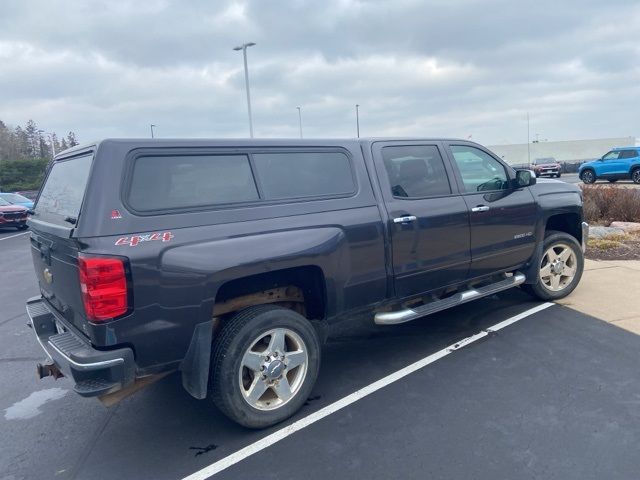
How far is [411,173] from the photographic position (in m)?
4.29

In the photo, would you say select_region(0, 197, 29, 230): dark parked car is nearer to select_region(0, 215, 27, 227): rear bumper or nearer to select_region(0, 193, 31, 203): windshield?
select_region(0, 215, 27, 227): rear bumper

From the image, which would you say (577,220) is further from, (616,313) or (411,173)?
A: (411,173)

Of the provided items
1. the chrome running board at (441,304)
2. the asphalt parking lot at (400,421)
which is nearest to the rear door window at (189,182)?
the chrome running board at (441,304)

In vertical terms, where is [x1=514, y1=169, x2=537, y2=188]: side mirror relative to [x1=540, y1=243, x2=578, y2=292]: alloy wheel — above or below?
above

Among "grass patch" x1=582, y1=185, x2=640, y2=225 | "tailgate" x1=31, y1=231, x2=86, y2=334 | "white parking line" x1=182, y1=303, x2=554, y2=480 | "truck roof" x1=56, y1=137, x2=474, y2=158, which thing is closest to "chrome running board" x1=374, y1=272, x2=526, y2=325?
"white parking line" x1=182, y1=303, x2=554, y2=480

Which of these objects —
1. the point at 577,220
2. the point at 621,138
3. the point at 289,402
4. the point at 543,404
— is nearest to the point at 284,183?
the point at 289,402

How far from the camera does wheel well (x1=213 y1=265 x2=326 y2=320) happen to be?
3305 millimetres

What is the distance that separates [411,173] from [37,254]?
3108 mm

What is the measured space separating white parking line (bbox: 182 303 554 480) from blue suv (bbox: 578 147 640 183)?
2142 centimetres

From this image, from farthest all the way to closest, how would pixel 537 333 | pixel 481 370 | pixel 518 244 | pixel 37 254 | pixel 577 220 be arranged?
pixel 577 220 → pixel 518 244 → pixel 537 333 → pixel 481 370 → pixel 37 254

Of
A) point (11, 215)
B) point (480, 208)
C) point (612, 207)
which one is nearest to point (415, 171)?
point (480, 208)

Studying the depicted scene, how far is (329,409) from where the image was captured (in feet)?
11.6

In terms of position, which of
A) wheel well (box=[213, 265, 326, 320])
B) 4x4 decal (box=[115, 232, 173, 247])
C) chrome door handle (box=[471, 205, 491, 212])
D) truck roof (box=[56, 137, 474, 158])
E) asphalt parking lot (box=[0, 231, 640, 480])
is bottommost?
asphalt parking lot (box=[0, 231, 640, 480])

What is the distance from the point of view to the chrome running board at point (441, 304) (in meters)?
3.95
